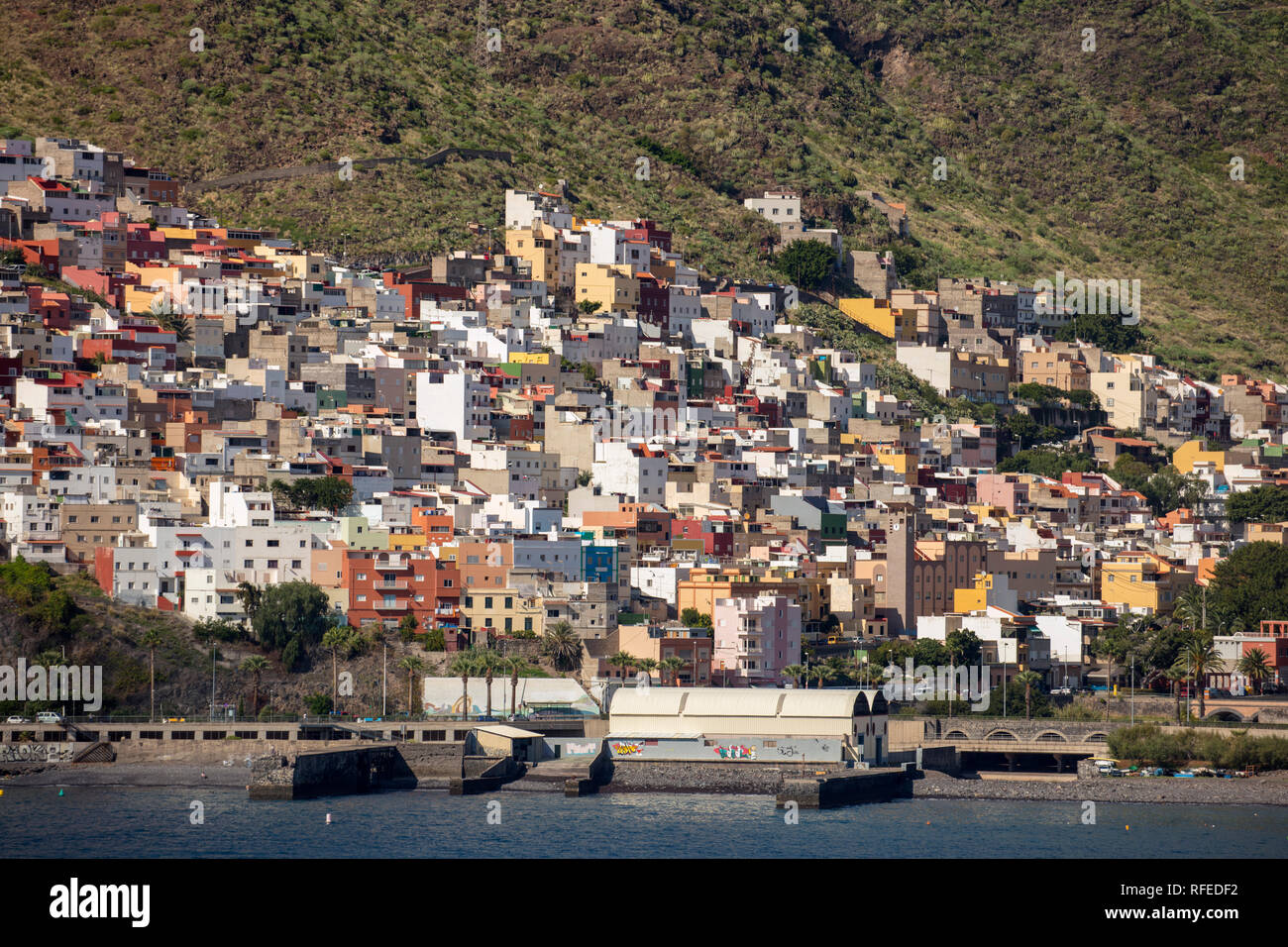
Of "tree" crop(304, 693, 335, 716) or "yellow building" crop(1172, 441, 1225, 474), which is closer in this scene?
"tree" crop(304, 693, 335, 716)

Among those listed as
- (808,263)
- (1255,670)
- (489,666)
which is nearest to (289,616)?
(489,666)

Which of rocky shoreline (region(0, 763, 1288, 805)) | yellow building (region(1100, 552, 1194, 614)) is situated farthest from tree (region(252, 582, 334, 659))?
yellow building (region(1100, 552, 1194, 614))

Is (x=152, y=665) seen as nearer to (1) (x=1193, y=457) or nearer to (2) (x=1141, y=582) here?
(2) (x=1141, y=582)

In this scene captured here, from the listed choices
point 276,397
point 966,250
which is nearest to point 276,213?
point 276,397

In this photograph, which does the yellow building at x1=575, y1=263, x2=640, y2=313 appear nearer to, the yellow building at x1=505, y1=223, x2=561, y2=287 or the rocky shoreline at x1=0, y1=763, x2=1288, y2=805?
the yellow building at x1=505, y1=223, x2=561, y2=287

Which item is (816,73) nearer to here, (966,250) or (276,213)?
(966,250)

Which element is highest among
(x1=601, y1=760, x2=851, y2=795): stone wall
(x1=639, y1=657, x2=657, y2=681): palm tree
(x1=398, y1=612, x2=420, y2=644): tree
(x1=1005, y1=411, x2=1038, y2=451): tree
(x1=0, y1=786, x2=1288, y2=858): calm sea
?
(x1=1005, y1=411, x2=1038, y2=451): tree

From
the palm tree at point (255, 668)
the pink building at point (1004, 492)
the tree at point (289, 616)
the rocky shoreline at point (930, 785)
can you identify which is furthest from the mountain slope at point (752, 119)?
the rocky shoreline at point (930, 785)
